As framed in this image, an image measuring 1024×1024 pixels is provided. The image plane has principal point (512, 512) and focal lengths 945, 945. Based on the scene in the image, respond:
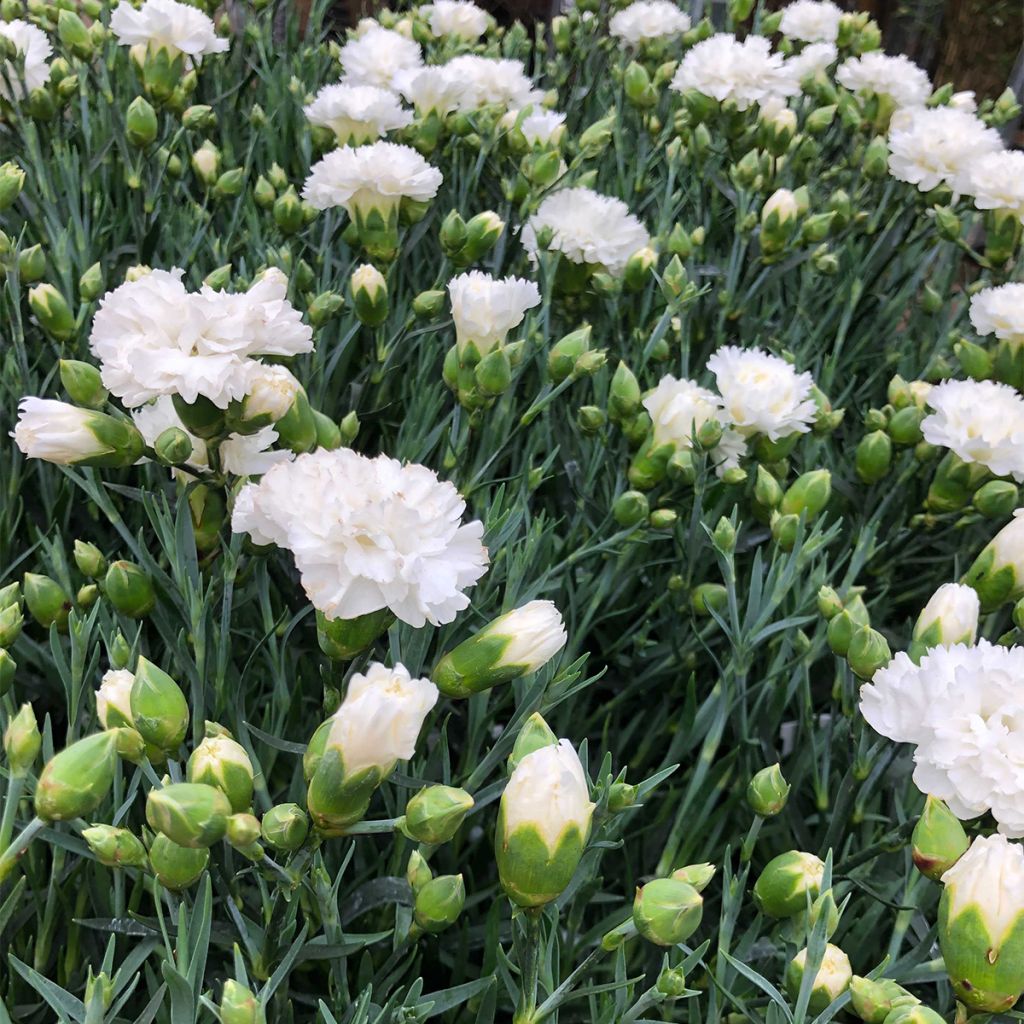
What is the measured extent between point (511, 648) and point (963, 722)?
0.27 meters

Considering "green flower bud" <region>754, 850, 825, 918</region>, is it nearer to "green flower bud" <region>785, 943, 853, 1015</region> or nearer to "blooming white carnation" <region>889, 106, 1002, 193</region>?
"green flower bud" <region>785, 943, 853, 1015</region>

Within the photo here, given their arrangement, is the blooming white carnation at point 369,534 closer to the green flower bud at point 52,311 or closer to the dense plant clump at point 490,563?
the dense plant clump at point 490,563

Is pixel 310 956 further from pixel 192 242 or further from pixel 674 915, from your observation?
pixel 192 242

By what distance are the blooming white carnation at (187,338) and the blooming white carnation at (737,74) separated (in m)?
0.90

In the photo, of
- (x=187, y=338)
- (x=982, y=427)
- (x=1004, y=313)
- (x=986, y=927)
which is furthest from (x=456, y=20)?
(x=986, y=927)

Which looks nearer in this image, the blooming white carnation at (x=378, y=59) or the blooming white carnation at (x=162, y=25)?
the blooming white carnation at (x=162, y=25)

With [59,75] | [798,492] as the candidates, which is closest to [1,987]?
[798,492]

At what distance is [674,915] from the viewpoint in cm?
49

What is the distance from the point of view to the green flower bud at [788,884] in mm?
595

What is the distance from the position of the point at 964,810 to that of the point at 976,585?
1.07 ft

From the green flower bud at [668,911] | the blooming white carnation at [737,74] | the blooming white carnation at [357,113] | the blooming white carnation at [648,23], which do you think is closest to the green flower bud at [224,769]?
the green flower bud at [668,911]

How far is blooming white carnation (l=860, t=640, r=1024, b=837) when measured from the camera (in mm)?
540

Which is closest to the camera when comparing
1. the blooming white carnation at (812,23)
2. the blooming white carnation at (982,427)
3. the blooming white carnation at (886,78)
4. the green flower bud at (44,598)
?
the green flower bud at (44,598)

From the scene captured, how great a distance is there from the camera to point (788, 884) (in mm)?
602
